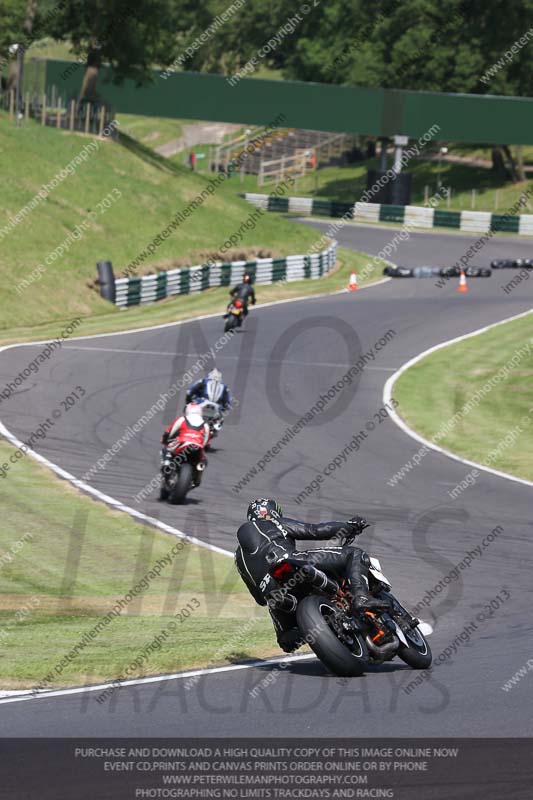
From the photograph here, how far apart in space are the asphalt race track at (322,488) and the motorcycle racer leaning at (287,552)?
1.53 feet

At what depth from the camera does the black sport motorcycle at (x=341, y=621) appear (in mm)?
9062

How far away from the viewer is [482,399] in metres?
27.5

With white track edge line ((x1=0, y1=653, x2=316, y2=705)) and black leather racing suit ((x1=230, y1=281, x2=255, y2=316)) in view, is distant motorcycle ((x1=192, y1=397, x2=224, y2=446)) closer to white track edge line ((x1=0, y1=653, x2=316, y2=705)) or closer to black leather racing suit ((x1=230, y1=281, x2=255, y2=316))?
white track edge line ((x1=0, y1=653, x2=316, y2=705))

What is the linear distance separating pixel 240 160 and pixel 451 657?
262ft

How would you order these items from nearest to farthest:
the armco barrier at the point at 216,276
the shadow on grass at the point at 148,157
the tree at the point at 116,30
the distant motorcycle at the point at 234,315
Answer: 1. the distant motorcycle at the point at 234,315
2. the armco barrier at the point at 216,276
3. the tree at the point at 116,30
4. the shadow on grass at the point at 148,157

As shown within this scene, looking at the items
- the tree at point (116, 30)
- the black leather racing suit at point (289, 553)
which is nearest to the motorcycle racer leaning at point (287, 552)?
the black leather racing suit at point (289, 553)

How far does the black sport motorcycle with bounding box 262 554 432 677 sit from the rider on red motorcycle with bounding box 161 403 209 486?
8.39 meters

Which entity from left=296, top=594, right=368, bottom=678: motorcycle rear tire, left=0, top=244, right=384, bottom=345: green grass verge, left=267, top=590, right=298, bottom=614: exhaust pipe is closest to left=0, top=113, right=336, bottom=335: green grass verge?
left=0, top=244, right=384, bottom=345: green grass verge

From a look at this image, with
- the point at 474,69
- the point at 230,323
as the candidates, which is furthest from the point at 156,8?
the point at 474,69

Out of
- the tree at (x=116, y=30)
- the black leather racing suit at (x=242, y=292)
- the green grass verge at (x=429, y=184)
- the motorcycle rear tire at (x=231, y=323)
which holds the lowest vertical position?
the green grass verge at (x=429, y=184)

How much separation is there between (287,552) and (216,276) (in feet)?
112

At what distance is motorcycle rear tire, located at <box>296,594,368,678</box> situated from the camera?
901cm

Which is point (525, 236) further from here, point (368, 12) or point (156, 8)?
point (368, 12)

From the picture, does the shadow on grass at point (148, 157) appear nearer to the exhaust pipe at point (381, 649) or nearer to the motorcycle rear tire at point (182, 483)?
the motorcycle rear tire at point (182, 483)
